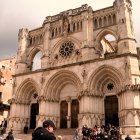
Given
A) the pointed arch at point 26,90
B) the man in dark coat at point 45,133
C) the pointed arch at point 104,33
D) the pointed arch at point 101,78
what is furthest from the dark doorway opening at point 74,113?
the man in dark coat at point 45,133

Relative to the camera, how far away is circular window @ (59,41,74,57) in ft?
96.1

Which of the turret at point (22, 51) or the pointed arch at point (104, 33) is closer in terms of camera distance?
the pointed arch at point (104, 33)

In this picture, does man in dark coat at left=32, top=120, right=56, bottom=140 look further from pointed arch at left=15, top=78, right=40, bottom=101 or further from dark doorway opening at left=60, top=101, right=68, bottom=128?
pointed arch at left=15, top=78, right=40, bottom=101

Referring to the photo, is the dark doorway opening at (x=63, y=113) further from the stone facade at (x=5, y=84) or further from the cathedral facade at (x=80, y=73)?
the stone facade at (x=5, y=84)

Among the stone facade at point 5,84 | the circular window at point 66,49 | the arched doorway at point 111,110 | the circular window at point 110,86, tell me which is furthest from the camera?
the stone facade at point 5,84

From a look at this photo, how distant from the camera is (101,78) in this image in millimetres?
25766

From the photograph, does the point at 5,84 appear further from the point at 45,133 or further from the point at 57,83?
the point at 45,133

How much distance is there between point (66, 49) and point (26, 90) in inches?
284

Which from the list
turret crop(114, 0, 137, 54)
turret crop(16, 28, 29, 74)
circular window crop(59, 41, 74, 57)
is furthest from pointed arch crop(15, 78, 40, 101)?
turret crop(114, 0, 137, 54)

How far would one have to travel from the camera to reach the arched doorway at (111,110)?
2480cm

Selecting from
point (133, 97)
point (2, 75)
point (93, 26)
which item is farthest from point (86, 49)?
point (2, 75)

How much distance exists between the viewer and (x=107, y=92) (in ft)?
85.0

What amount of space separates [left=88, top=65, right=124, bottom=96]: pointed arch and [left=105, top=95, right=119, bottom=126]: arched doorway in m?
1.02

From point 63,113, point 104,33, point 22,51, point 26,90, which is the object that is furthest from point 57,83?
point 104,33
